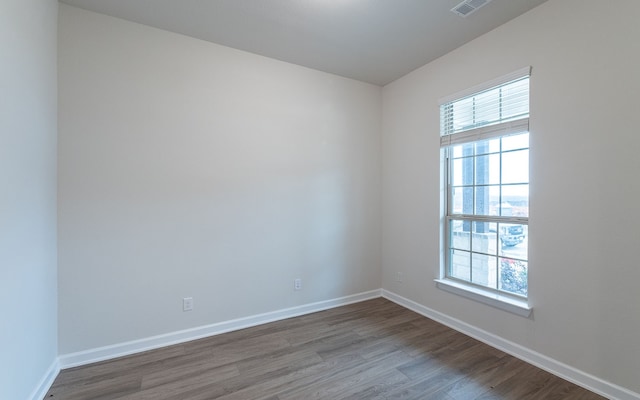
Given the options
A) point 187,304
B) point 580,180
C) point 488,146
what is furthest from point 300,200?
point 580,180

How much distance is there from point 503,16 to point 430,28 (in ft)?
1.88

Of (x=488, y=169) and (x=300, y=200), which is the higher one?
(x=488, y=169)

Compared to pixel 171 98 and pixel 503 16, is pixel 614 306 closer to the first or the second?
pixel 503 16

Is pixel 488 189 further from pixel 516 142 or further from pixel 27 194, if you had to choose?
pixel 27 194

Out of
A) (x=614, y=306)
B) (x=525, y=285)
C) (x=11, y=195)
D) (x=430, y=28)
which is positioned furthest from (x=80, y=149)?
(x=614, y=306)

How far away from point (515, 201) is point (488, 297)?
91 centimetres

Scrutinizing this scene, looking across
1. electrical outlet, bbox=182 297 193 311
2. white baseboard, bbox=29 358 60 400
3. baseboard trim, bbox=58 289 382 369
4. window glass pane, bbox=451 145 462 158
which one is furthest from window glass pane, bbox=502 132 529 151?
white baseboard, bbox=29 358 60 400

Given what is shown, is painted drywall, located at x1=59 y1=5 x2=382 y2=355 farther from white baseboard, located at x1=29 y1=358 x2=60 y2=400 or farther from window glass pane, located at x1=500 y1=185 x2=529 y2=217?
window glass pane, located at x1=500 y1=185 x2=529 y2=217

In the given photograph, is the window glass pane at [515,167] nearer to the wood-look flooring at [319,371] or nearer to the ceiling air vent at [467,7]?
the ceiling air vent at [467,7]

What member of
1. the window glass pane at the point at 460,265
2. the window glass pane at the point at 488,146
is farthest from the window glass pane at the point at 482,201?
the window glass pane at the point at 460,265

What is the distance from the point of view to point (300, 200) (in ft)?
10.5

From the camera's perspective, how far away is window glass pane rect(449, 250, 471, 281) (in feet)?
9.34

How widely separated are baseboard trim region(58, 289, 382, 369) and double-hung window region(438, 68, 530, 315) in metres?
1.50

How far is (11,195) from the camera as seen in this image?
1.53m
